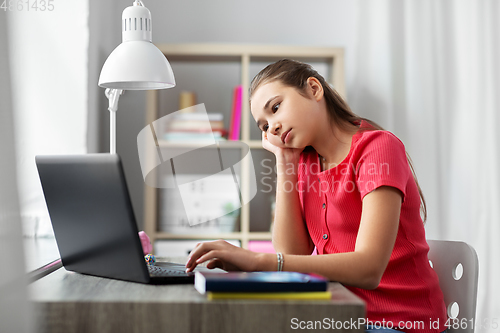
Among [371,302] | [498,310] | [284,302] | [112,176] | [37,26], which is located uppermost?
[37,26]

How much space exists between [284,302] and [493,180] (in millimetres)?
1884

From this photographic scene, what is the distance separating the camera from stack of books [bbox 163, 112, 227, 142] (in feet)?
7.17

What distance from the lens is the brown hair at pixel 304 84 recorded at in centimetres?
111

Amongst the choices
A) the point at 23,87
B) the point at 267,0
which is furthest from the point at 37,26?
the point at 267,0

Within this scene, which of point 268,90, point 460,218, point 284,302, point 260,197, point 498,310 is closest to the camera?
point 284,302

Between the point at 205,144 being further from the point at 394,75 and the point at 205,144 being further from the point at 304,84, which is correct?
the point at 304,84

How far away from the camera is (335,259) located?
0.81m

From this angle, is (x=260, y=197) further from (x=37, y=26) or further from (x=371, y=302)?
(x=371, y=302)

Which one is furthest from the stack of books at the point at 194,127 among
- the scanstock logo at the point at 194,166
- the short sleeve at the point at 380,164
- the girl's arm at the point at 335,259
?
the girl's arm at the point at 335,259

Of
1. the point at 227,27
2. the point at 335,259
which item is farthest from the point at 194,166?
the point at 335,259

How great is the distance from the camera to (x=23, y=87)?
1.34 m

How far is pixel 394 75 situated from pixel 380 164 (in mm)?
1571

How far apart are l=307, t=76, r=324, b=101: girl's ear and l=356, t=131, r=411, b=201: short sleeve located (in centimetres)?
17

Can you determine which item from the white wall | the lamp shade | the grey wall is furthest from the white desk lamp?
the grey wall
